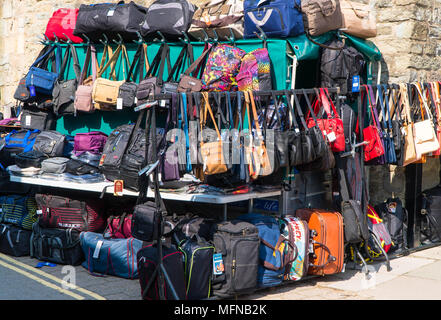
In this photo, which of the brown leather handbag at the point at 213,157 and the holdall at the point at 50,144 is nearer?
the brown leather handbag at the point at 213,157

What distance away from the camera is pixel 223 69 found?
6.43 meters

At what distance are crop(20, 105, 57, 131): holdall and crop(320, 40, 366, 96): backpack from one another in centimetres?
382

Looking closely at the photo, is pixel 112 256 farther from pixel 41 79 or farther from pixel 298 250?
pixel 41 79

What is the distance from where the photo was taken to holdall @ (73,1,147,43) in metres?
7.43

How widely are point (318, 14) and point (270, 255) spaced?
8.55ft

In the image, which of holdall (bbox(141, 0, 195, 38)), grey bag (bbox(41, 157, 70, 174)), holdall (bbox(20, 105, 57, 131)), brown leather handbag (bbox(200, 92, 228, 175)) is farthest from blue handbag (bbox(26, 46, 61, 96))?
brown leather handbag (bbox(200, 92, 228, 175))

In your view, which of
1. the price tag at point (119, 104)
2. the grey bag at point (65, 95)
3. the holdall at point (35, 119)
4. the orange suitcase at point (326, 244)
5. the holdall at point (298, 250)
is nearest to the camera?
the holdall at point (298, 250)

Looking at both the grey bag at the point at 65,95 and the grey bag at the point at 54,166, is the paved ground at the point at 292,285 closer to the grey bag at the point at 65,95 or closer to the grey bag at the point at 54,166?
the grey bag at the point at 54,166

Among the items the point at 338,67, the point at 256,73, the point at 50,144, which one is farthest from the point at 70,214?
the point at 338,67

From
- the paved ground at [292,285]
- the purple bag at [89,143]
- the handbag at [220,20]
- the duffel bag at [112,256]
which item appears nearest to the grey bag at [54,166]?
the purple bag at [89,143]

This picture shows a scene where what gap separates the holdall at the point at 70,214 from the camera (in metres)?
6.91

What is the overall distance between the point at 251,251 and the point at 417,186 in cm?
313

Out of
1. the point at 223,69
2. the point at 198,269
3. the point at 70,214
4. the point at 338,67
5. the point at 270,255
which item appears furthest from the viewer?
the point at 70,214

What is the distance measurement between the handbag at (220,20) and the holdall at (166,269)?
2642mm
